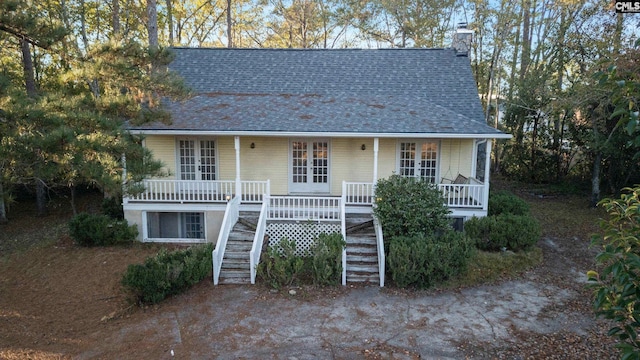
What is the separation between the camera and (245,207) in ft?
39.0

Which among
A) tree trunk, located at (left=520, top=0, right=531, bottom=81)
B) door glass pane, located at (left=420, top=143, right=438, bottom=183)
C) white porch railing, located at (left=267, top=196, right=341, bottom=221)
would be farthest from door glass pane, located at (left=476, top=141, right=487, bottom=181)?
white porch railing, located at (left=267, top=196, right=341, bottom=221)

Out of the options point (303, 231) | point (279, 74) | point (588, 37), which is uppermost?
point (588, 37)

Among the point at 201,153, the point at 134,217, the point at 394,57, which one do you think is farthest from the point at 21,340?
the point at 394,57

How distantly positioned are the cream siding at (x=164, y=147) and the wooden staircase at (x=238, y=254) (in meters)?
3.50

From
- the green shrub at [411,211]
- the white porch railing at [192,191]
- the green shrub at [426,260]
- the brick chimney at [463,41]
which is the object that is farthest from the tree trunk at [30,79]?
the brick chimney at [463,41]

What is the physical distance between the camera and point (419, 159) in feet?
43.1

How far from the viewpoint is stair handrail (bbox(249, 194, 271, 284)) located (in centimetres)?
916

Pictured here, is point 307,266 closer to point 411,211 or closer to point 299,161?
point 411,211

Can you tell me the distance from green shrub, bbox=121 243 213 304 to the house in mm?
1428

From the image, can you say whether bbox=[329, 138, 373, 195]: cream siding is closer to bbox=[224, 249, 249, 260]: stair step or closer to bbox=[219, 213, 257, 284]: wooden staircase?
bbox=[219, 213, 257, 284]: wooden staircase

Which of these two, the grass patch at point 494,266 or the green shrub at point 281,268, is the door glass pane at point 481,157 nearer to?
the grass patch at point 494,266

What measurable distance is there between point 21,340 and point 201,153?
7417 millimetres

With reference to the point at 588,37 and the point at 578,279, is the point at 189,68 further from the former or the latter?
the point at 588,37

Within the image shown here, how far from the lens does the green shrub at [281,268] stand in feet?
29.2
